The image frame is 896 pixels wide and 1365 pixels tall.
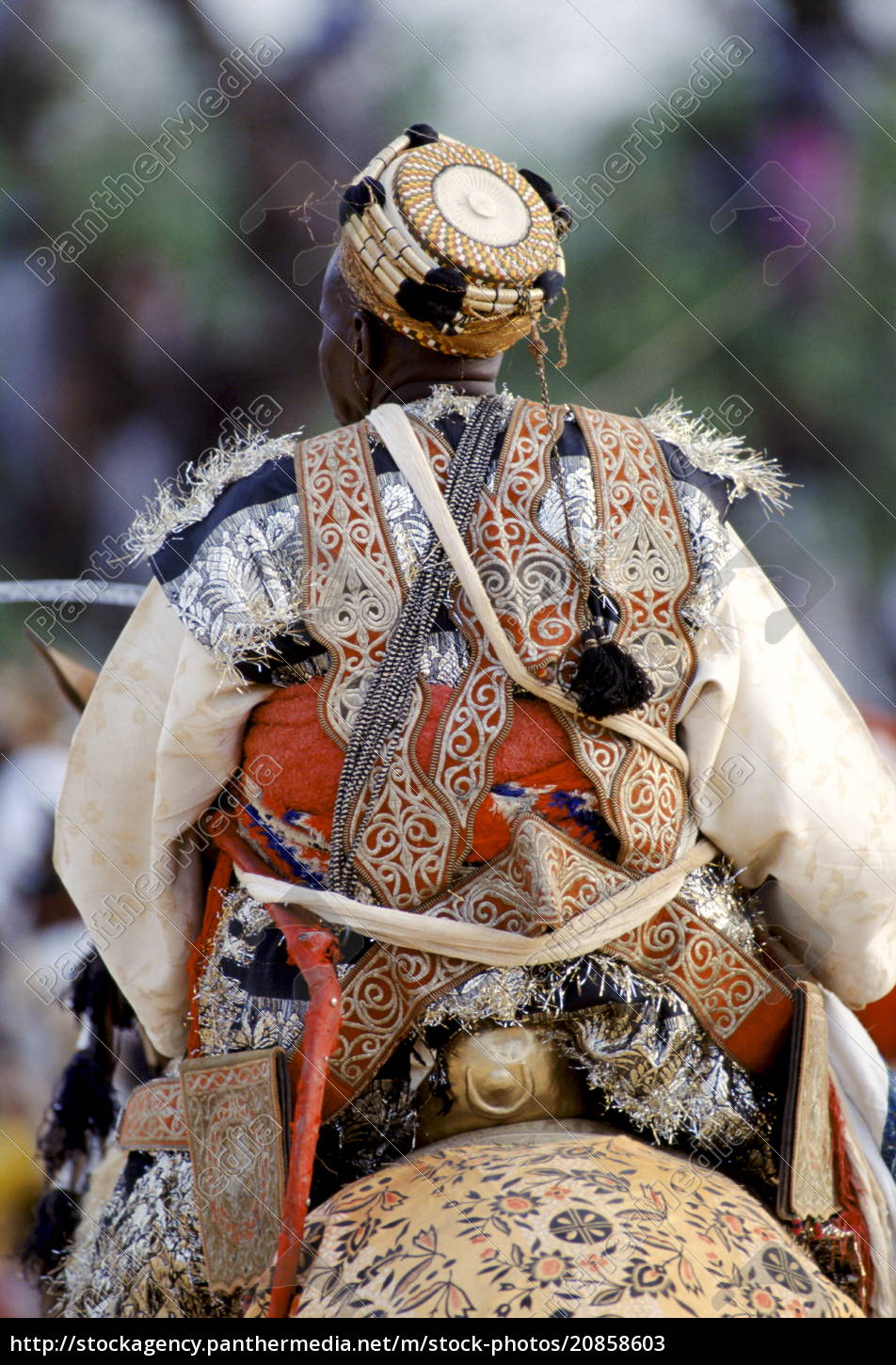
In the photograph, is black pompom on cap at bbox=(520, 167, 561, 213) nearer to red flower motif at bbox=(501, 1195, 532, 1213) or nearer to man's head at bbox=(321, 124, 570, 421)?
man's head at bbox=(321, 124, 570, 421)

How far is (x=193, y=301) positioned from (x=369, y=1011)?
12.2ft

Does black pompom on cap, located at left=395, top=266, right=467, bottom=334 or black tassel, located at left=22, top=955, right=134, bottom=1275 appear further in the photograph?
black tassel, located at left=22, top=955, right=134, bottom=1275

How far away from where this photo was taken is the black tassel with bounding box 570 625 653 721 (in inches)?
82.5

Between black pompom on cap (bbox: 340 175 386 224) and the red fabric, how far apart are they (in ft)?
2.33

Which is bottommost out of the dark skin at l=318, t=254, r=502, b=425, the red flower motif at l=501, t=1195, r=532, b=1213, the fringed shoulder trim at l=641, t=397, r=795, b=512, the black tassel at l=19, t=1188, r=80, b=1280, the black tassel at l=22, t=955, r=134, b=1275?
the black tassel at l=19, t=1188, r=80, b=1280

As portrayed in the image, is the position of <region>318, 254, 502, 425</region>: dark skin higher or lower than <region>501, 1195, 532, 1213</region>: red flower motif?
higher

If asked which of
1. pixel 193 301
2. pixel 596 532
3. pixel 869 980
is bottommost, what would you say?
pixel 193 301

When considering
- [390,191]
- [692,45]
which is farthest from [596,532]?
[692,45]

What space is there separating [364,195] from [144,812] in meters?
1.04

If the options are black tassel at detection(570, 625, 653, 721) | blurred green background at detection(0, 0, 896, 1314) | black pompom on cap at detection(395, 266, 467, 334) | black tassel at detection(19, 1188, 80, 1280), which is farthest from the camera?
blurred green background at detection(0, 0, 896, 1314)

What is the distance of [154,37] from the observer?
16.6ft

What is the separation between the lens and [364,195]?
7.45ft

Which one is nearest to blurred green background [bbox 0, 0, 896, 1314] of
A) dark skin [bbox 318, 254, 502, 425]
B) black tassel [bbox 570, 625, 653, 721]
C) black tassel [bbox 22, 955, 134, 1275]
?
black tassel [bbox 22, 955, 134, 1275]

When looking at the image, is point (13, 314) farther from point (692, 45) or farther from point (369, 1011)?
point (369, 1011)
